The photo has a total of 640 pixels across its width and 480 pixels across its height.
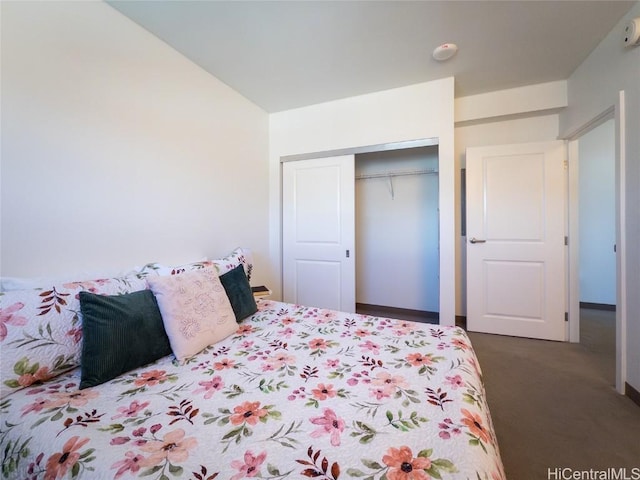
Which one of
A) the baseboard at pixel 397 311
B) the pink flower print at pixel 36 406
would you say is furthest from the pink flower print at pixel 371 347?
the baseboard at pixel 397 311

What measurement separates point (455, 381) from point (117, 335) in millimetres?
1340

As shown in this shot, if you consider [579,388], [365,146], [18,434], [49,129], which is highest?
[365,146]

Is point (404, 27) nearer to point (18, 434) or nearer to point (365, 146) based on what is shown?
point (365, 146)

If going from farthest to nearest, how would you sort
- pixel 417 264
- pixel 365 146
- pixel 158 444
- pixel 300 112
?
pixel 417 264 → pixel 300 112 → pixel 365 146 → pixel 158 444

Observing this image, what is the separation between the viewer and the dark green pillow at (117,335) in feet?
3.34

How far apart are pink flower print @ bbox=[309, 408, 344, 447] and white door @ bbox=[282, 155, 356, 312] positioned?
2.12 meters

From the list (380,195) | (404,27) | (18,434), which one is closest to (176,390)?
(18,434)

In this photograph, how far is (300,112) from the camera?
302 centimetres

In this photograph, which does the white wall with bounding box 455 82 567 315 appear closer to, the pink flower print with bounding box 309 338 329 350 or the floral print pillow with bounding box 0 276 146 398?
the pink flower print with bounding box 309 338 329 350

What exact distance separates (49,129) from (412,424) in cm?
208

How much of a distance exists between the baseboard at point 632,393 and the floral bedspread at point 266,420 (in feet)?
4.75

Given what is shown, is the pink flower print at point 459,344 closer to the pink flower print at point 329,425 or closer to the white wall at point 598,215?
the pink flower print at point 329,425

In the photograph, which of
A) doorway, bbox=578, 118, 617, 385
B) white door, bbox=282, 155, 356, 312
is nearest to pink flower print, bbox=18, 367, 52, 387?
white door, bbox=282, 155, 356, 312

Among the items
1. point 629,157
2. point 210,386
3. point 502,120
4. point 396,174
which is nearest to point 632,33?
point 629,157
